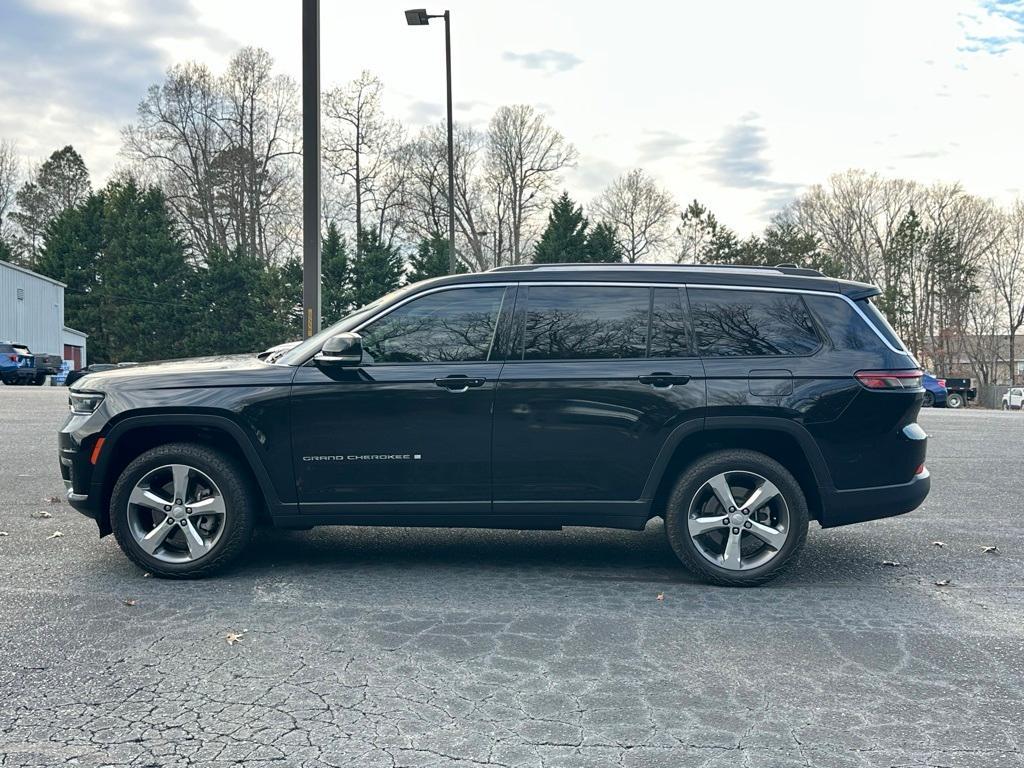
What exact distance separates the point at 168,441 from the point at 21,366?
3539 cm

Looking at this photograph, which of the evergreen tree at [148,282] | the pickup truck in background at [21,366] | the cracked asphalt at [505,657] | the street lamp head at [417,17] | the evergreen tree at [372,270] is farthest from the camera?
the evergreen tree at [148,282]

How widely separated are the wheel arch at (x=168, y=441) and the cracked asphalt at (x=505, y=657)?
0.50 m

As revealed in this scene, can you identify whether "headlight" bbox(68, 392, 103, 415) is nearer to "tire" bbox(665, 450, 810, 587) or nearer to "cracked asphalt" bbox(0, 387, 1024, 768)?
"cracked asphalt" bbox(0, 387, 1024, 768)

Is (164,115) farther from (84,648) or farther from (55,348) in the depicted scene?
(84,648)

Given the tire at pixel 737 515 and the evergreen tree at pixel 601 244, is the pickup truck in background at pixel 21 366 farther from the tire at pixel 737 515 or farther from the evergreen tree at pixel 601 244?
the tire at pixel 737 515

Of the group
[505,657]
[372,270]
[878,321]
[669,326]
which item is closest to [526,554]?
[669,326]

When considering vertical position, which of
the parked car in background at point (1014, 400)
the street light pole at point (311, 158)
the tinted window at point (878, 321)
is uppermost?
the street light pole at point (311, 158)

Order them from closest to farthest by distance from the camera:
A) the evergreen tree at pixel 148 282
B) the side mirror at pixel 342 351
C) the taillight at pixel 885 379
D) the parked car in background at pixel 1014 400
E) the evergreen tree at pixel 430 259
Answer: the side mirror at pixel 342 351, the taillight at pixel 885 379, the evergreen tree at pixel 430 259, the evergreen tree at pixel 148 282, the parked car in background at pixel 1014 400

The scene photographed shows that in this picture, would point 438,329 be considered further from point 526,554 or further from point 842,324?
point 842,324

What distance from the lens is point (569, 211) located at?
151 feet

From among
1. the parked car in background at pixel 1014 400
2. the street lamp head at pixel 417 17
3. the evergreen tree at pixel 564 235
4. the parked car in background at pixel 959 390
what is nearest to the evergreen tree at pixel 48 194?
the evergreen tree at pixel 564 235

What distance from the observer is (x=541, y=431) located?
16.5ft

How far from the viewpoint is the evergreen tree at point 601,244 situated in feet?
149

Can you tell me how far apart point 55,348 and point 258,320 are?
12.7 meters
